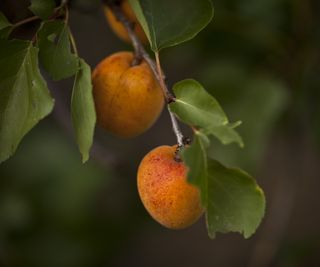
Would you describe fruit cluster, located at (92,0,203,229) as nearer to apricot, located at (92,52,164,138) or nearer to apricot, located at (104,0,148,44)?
apricot, located at (92,52,164,138)

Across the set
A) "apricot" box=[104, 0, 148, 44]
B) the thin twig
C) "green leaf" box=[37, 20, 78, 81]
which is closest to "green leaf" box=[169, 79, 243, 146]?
the thin twig

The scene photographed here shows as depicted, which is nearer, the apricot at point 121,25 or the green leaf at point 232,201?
the green leaf at point 232,201

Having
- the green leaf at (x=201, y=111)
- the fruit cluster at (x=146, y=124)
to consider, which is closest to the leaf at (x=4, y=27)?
the fruit cluster at (x=146, y=124)

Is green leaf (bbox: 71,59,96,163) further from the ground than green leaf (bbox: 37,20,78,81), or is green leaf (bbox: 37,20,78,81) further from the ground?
green leaf (bbox: 37,20,78,81)

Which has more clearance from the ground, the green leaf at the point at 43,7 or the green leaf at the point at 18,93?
the green leaf at the point at 43,7

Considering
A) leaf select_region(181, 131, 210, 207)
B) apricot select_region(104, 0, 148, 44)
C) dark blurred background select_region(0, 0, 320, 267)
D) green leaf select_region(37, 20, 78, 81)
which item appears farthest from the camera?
dark blurred background select_region(0, 0, 320, 267)

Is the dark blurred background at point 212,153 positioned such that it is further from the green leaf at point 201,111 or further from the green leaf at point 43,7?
the green leaf at point 201,111

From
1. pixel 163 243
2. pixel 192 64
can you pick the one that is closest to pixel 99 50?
pixel 192 64

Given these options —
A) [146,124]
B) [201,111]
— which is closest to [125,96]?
[146,124]
